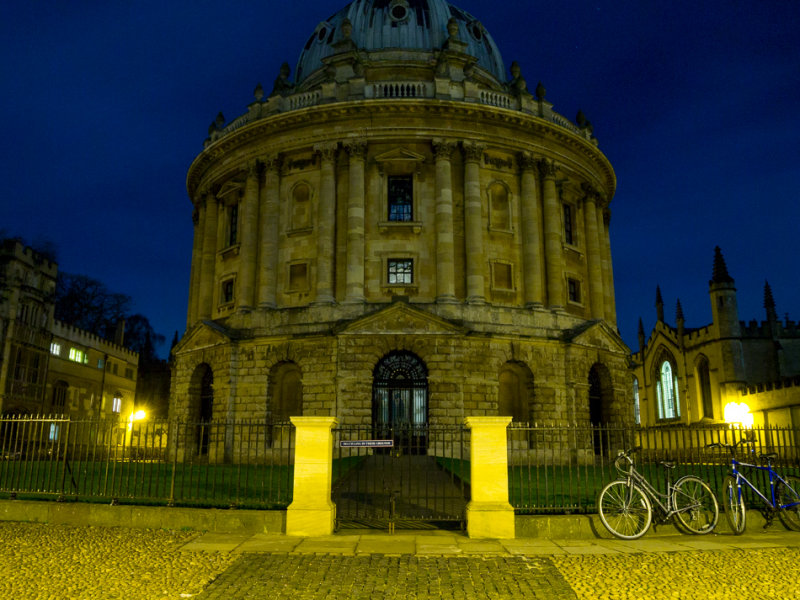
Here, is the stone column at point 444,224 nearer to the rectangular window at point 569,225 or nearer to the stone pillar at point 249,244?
the rectangular window at point 569,225

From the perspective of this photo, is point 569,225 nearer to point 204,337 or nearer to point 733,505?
point 204,337

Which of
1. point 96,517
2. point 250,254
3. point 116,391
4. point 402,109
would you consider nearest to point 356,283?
point 250,254

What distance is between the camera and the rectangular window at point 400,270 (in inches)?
1217

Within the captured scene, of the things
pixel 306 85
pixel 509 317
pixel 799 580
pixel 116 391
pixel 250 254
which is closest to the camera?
pixel 799 580

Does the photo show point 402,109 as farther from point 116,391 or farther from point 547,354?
point 116,391

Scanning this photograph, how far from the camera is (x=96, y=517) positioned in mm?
13227

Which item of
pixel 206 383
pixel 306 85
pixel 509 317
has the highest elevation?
pixel 306 85

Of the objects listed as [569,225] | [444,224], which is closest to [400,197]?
[444,224]

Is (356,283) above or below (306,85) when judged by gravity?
below

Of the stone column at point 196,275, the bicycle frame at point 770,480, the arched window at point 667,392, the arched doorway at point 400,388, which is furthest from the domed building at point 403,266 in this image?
the arched window at point 667,392

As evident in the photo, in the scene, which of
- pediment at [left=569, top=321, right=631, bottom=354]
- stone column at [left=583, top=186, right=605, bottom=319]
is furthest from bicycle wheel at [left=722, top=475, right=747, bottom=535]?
stone column at [left=583, top=186, right=605, bottom=319]

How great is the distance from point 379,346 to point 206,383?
36.2 feet

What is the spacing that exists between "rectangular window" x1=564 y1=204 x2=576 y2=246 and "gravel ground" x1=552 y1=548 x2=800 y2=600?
2601 cm

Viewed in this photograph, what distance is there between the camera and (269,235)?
32750 mm
